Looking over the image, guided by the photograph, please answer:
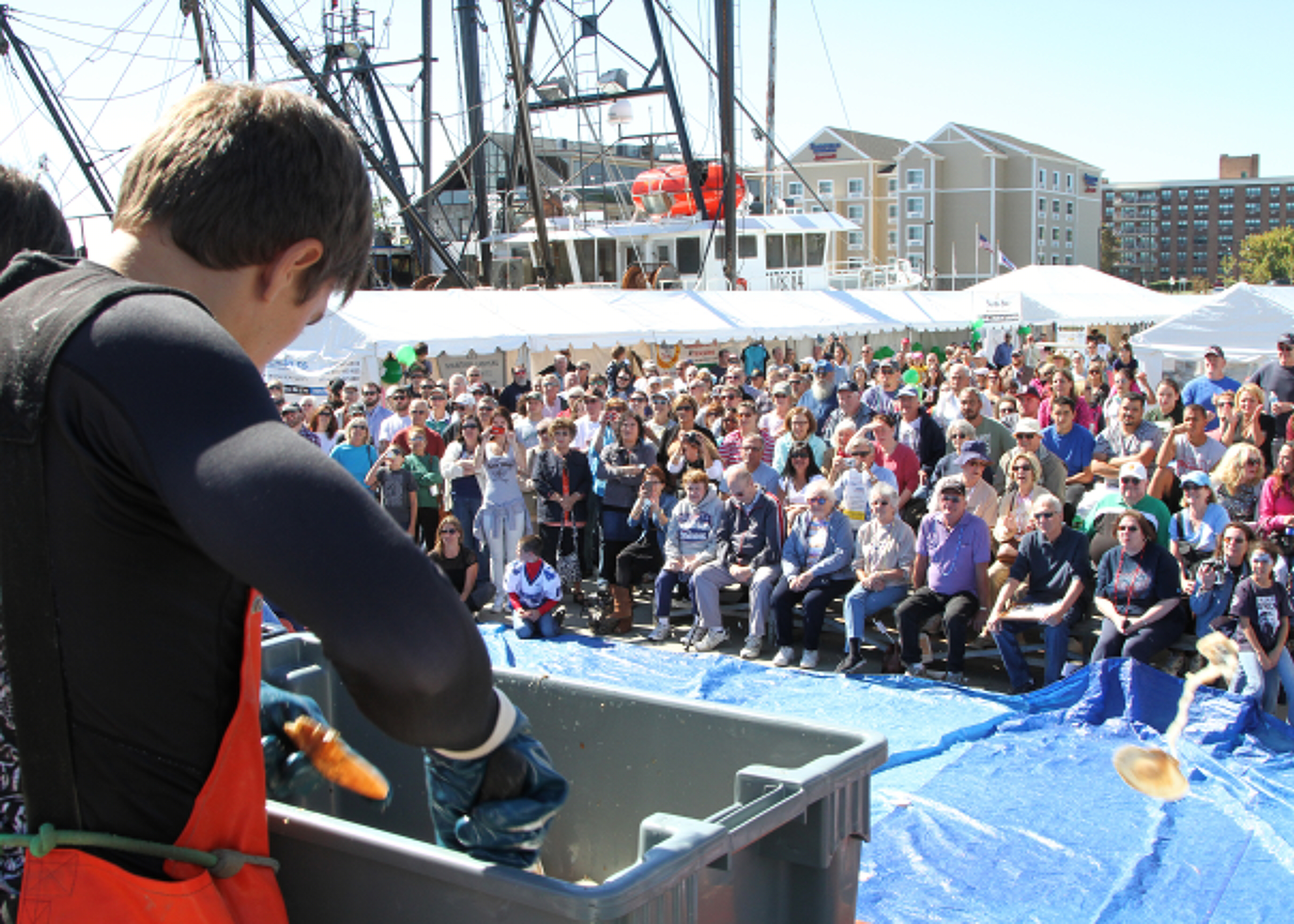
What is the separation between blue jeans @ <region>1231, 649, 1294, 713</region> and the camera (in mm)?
6070

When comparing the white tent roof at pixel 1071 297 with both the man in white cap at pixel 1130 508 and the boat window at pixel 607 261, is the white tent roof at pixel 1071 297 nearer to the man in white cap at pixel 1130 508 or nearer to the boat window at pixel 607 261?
the boat window at pixel 607 261

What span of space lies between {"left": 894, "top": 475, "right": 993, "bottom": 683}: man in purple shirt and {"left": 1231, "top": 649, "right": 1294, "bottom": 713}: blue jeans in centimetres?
167

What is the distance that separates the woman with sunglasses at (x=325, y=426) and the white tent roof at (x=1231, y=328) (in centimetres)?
1257

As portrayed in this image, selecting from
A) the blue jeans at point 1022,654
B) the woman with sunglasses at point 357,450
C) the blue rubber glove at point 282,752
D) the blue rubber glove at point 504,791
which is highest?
the blue rubber glove at point 504,791

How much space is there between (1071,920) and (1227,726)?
2135mm

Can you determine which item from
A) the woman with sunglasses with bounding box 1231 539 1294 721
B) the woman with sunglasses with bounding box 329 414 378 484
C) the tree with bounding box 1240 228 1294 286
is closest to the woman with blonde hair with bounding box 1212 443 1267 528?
the woman with sunglasses with bounding box 1231 539 1294 721

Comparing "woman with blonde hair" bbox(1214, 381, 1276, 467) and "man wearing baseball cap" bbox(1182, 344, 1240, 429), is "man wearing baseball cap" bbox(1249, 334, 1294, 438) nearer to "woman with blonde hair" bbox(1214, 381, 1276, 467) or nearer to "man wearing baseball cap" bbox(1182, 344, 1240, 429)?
"man wearing baseball cap" bbox(1182, 344, 1240, 429)

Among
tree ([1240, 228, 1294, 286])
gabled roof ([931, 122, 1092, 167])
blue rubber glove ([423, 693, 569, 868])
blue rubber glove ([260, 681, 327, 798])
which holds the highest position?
gabled roof ([931, 122, 1092, 167])

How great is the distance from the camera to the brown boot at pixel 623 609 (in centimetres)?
889

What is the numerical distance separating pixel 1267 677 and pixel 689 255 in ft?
73.4

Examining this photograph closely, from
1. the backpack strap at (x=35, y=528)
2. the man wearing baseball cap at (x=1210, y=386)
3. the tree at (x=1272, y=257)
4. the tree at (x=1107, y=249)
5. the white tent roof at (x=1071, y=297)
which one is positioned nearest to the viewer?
the backpack strap at (x=35, y=528)

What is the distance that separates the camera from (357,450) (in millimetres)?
9984

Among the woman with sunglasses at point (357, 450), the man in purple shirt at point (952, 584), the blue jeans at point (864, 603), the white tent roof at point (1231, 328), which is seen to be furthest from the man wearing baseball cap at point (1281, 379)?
the woman with sunglasses at point (357, 450)

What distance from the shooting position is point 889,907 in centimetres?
440
